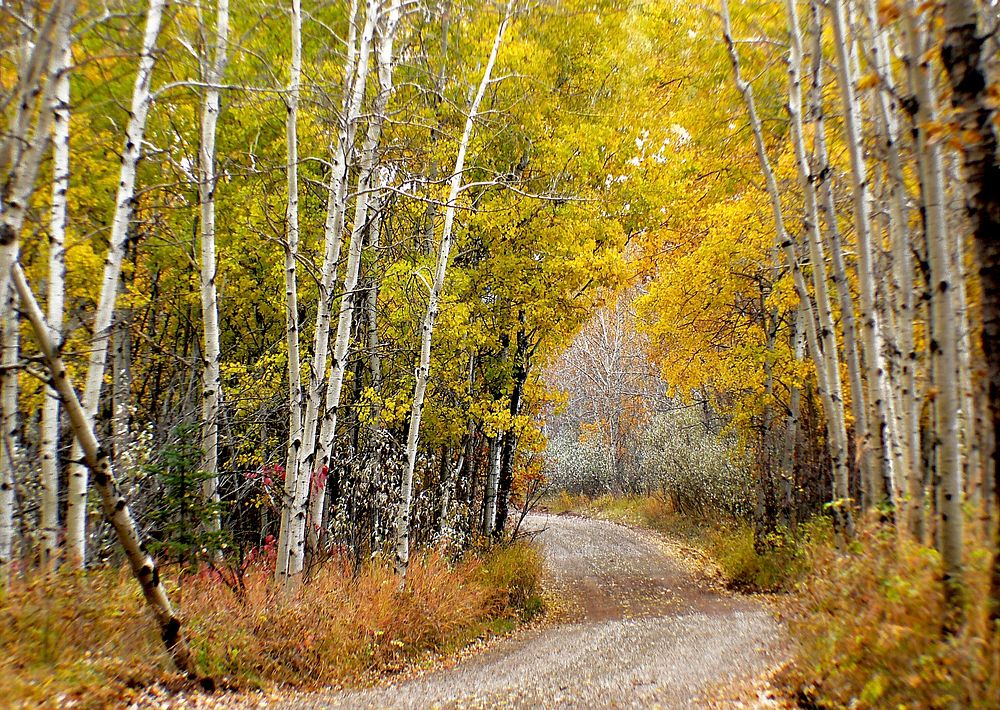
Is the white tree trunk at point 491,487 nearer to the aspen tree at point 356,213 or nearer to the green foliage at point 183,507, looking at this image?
the aspen tree at point 356,213

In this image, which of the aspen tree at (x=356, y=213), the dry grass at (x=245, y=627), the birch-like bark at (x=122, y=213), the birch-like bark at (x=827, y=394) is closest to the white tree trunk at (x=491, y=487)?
the dry grass at (x=245, y=627)

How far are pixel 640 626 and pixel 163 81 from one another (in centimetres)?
A: 986

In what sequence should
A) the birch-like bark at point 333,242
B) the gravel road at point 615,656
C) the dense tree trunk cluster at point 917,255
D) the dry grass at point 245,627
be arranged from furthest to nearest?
the birch-like bark at point 333,242, the gravel road at point 615,656, the dry grass at point 245,627, the dense tree trunk cluster at point 917,255

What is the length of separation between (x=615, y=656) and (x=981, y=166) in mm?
5712

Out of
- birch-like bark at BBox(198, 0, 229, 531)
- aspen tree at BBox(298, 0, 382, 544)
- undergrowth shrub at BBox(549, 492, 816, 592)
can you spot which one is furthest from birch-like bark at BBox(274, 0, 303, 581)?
undergrowth shrub at BBox(549, 492, 816, 592)

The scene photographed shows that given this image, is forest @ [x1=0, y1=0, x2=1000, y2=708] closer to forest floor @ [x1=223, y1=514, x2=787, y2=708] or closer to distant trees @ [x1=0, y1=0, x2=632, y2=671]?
distant trees @ [x1=0, y1=0, x2=632, y2=671]

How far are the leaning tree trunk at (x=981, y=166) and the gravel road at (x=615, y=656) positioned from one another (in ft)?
9.86

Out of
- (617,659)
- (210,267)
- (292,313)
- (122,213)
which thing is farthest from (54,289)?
(617,659)

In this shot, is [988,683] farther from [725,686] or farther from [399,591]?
[399,591]

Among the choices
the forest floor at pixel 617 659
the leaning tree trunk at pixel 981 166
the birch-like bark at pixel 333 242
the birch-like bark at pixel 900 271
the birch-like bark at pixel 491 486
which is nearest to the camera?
the leaning tree trunk at pixel 981 166

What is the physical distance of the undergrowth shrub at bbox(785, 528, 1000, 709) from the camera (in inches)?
104

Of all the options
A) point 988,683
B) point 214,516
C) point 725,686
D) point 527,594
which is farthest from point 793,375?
point 214,516

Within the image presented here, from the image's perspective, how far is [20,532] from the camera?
6.84 meters

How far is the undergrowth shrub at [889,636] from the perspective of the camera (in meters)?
2.64
